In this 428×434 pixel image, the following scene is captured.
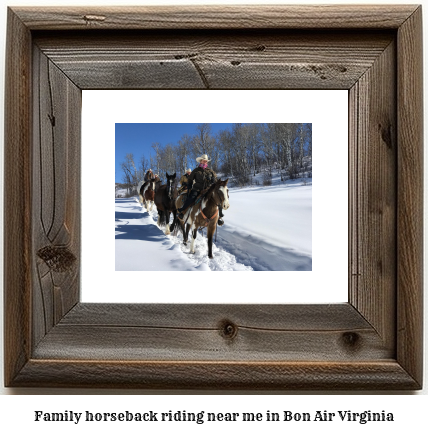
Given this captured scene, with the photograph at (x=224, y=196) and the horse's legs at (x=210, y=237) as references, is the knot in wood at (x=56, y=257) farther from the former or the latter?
the horse's legs at (x=210, y=237)

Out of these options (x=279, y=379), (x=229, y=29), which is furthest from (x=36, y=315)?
(x=229, y=29)

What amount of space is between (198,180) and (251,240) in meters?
0.10

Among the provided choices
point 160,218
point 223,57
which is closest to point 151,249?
point 160,218

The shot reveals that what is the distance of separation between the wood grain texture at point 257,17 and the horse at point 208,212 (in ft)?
0.64

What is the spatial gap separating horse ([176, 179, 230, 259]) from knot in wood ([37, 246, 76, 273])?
0.15 metres

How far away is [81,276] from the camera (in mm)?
521

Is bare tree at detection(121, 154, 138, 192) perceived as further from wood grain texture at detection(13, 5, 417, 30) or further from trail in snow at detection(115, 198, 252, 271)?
wood grain texture at detection(13, 5, 417, 30)

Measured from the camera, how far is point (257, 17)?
0.50m

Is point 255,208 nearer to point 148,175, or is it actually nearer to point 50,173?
point 148,175

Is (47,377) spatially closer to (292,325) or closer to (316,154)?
(292,325)

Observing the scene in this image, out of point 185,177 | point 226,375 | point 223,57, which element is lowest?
point 226,375

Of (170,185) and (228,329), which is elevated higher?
(170,185)

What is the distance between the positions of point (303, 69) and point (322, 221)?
191 mm

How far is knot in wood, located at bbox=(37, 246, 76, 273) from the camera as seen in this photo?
0.52 metres
